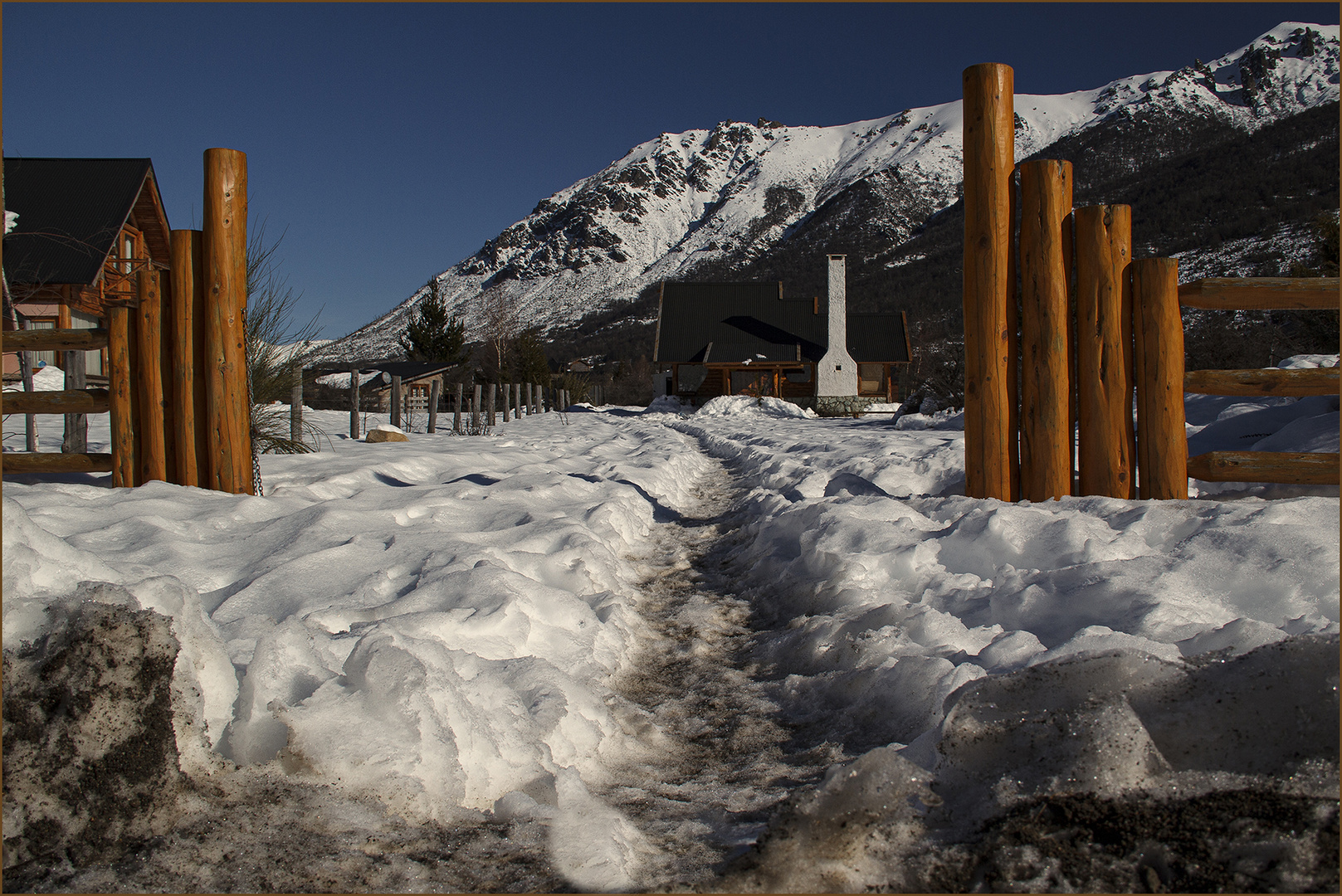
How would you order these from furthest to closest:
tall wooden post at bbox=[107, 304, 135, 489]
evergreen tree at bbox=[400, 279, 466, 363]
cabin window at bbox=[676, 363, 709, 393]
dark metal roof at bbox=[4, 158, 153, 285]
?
evergreen tree at bbox=[400, 279, 466, 363]
cabin window at bbox=[676, 363, 709, 393]
dark metal roof at bbox=[4, 158, 153, 285]
tall wooden post at bbox=[107, 304, 135, 489]

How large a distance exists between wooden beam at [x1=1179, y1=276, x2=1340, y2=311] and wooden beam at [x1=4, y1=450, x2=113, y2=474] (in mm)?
6636

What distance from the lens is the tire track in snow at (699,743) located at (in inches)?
69.0

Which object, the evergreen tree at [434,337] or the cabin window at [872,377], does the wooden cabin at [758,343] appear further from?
the evergreen tree at [434,337]

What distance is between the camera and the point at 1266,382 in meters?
3.77

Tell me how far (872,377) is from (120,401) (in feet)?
114

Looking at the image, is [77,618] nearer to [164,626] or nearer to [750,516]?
[164,626]

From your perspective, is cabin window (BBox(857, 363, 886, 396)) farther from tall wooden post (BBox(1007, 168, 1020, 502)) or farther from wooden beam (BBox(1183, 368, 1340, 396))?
wooden beam (BBox(1183, 368, 1340, 396))

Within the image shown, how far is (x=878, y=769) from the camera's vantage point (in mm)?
1714

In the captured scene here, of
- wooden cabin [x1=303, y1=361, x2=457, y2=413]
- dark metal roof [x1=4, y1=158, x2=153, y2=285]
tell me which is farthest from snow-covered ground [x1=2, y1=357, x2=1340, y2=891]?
wooden cabin [x1=303, y1=361, x2=457, y2=413]

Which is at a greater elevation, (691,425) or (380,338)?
(380,338)

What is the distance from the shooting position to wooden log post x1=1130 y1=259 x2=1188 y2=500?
12.8ft

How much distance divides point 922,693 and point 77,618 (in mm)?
2418

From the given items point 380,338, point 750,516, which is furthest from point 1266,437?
point 380,338

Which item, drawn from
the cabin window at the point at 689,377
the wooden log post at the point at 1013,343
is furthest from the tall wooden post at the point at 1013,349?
the cabin window at the point at 689,377
